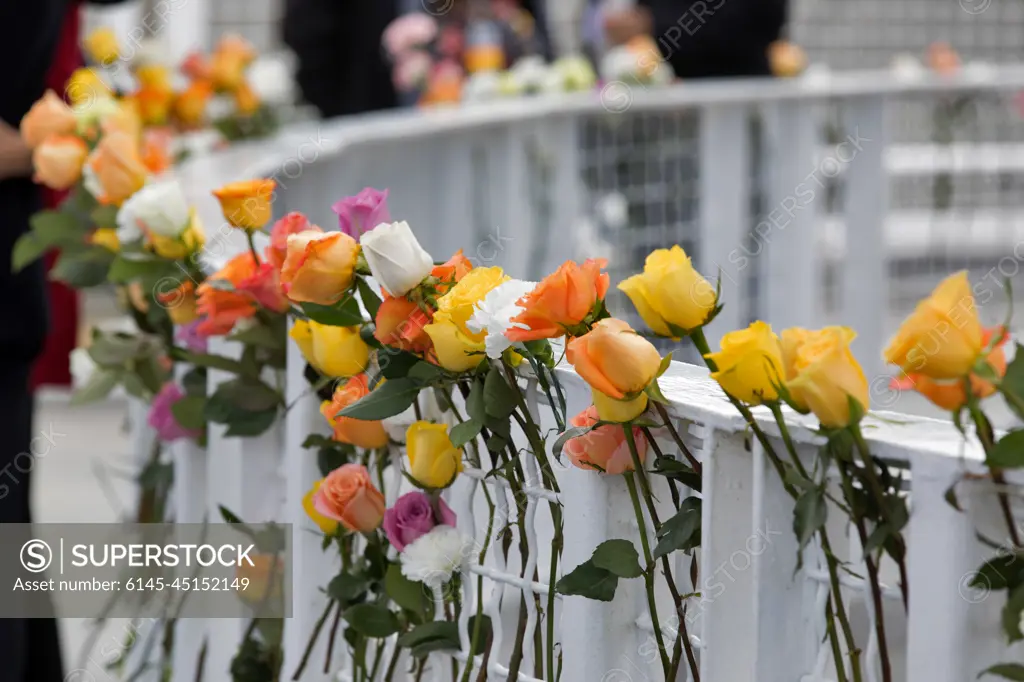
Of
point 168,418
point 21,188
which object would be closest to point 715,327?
point 21,188

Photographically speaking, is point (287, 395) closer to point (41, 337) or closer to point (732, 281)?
point (41, 337)

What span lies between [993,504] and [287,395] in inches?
30.5

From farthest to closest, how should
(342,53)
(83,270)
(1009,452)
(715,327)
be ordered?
Answer: (342,53), (715,327), (83,270), (1009,452)

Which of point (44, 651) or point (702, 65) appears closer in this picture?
point (44, 651)

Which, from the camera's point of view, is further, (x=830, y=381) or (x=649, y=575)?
(x=649, y=575)

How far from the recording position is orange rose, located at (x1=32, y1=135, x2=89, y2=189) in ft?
5.51

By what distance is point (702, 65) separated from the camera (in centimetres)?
471

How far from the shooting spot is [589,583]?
95 cm

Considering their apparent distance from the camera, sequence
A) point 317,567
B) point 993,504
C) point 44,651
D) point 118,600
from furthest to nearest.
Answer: point 44,651 → point 118,600 → point 317,567 → point 993,504

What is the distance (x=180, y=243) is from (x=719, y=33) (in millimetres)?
3397

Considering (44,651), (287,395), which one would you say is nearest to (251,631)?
(287,395)

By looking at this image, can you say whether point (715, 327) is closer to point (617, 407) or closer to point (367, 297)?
point (367, 297)

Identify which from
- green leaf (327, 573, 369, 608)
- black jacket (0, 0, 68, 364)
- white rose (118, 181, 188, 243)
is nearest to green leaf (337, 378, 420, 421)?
green leaf (327, 573, 369, 608)

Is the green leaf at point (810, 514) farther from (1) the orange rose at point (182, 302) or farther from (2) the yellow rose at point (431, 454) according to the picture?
(1) the orange rose at point (182, 302)
